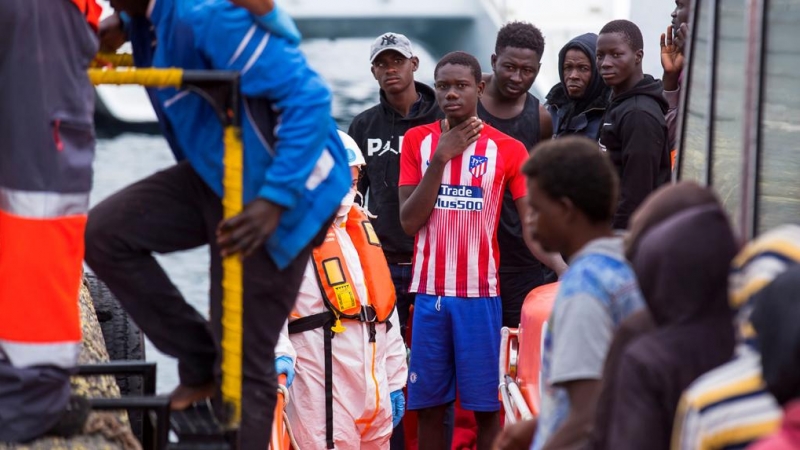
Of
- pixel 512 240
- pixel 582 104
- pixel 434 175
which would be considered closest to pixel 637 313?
pixel 434 175

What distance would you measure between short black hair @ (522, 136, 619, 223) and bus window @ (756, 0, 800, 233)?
1.34 feet

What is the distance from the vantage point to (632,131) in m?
6.31

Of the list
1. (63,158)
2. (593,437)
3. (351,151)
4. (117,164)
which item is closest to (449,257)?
(351,151)

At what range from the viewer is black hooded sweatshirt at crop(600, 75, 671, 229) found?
20.2 ft

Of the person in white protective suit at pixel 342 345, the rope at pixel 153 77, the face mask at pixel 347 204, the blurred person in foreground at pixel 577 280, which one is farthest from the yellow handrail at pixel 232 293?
the face mask at pixel 347 204

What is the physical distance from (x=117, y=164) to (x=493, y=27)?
739 centimetres

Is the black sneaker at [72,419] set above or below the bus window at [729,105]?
below

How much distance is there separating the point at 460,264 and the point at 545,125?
1.16m

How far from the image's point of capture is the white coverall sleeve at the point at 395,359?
654cm

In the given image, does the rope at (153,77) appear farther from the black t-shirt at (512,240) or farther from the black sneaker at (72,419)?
the black t-shirt at (512,240)

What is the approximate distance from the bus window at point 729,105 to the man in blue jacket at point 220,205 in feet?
3.35

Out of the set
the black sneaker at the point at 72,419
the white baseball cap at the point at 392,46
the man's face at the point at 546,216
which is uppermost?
the white baseball cap at the point at 392,46

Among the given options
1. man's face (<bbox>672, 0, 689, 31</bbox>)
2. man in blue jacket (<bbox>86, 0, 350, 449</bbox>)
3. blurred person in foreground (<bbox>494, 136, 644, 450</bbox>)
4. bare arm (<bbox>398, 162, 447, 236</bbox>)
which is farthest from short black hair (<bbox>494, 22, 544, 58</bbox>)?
blurred person in foreground (<bbox>494, 136, 644, 450</bbox>)

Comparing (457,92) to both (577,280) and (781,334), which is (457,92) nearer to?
(577,280)
